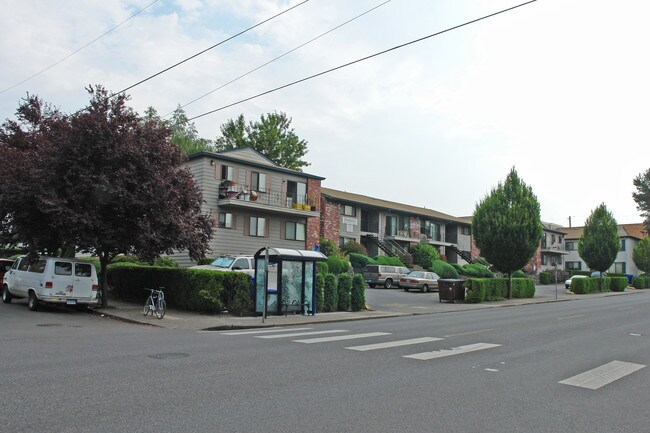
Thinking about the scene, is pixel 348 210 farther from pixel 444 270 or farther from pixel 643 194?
pixel 643 194

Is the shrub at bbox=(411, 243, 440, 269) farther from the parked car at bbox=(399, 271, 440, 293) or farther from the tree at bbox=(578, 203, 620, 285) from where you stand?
the tree at bbox=(578, 203, 620, 285)

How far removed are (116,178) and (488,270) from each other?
4290 centimetres

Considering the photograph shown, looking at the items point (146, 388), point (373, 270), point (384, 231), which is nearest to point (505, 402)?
point (146, 388)

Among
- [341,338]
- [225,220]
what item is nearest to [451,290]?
[225,220]

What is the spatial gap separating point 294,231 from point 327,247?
3.24 metres

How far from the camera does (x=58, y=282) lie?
17.7 m

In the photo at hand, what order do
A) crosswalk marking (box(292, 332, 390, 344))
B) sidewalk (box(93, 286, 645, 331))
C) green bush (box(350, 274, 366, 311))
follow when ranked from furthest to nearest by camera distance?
green bush (box(350, 274, 366, 311))
sidewalk (box(93, 286, 645, 331))
crosswalk marking (box(292, 332, 390, 344))

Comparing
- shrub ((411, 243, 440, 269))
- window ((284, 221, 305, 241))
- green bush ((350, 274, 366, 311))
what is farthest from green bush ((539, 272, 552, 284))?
green bush ((350, 274, 366, 311))

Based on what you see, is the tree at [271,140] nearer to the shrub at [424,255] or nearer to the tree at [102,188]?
the shrub at [424,255]

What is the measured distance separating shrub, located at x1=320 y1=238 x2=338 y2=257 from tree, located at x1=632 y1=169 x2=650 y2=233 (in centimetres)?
6117

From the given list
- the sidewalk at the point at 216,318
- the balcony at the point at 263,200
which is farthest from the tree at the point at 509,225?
the balcony at the point at 263,200

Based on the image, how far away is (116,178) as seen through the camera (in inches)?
710

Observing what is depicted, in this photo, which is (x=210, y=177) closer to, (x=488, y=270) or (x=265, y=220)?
(x=265, y=220)

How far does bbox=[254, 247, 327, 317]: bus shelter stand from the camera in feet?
62.5
